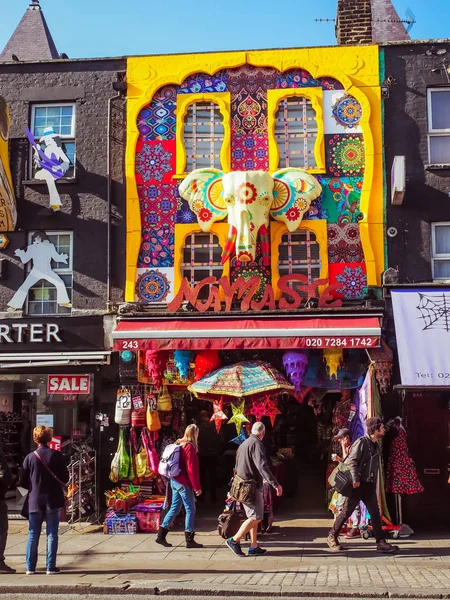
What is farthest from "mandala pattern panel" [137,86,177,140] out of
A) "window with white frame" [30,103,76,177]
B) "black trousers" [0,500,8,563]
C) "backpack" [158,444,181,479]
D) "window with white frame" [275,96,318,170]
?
"black trousers" [0,500,8,563]

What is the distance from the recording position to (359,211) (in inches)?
548

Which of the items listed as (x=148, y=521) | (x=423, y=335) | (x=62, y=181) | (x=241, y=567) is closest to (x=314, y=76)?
(x=62, y=181)

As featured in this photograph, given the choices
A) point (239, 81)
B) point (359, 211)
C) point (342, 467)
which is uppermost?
point (239, 81)

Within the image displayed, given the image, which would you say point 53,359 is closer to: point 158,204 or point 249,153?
point 158,204

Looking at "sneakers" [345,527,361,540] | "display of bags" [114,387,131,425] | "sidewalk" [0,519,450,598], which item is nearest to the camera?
"sidewalk" [0,519,450,598]

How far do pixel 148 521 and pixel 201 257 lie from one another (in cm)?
477

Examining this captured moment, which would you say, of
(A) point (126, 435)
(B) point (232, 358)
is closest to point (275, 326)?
(B) point (232, 358)

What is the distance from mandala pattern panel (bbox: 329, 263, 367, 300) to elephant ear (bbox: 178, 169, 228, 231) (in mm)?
2256

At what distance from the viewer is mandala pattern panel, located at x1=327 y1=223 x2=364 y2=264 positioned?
13.9 meters

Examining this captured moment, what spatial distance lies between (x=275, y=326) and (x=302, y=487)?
18.2 ft

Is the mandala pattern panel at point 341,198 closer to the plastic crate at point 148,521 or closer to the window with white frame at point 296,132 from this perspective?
the window with white frame at point 296,132

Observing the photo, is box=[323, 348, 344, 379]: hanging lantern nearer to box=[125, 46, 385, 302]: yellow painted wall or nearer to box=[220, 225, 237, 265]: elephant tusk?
box=[125, 46, 385, 302]: yellow painted wall

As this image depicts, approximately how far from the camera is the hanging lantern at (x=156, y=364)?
13.1 m

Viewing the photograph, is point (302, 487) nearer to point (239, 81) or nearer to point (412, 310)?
point (412, 310)
